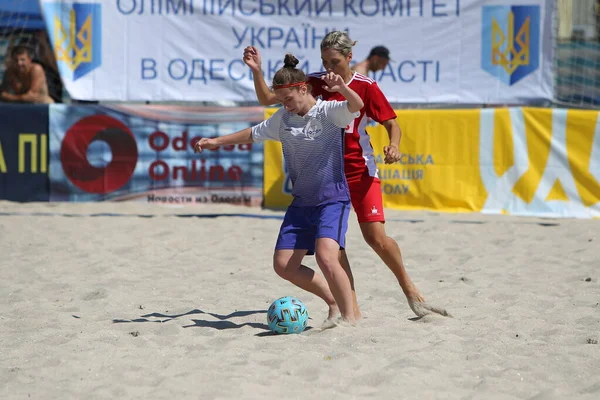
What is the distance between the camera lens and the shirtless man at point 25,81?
33.1 ft

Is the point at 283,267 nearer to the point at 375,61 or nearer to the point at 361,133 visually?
the point at 361,133

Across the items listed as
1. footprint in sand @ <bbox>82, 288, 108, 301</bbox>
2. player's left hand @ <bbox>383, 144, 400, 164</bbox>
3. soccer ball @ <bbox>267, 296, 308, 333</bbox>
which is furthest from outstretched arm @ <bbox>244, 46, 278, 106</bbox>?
footprint in sand @ <bbox>82, 288, 108, 301</bbox>

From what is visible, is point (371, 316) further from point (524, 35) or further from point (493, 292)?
point (524, 35)

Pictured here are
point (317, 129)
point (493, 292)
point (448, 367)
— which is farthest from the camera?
point (493, 292)

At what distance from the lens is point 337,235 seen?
4.76 metres

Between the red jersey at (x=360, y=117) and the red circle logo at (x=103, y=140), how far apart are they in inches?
203

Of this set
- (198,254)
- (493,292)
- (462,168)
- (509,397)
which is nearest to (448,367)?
(509,397)

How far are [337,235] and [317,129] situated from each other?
56 cm

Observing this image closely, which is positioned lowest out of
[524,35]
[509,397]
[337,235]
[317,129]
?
[509,397]

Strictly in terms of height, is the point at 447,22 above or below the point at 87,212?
above

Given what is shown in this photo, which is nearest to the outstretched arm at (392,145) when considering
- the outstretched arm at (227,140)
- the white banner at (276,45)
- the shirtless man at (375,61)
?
the outstretched arm at (227,140)

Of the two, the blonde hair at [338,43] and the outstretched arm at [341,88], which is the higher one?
the blonde hair at [338,43]

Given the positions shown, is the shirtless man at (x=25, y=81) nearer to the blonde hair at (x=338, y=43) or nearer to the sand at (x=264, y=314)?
the sand at (x=264, y=314)

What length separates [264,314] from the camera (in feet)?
17.6
